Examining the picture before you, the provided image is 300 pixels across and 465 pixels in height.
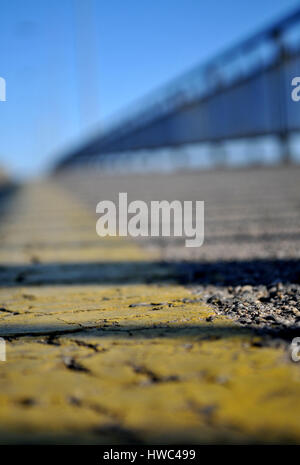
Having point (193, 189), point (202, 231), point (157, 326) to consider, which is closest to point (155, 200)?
point (193, 189)

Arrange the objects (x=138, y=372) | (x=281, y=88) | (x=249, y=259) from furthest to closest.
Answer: (x=281, y=88) → (x=249, y=259) → (x=138, y=372)

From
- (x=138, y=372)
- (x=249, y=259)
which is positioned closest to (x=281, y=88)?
(x=249, y=259)

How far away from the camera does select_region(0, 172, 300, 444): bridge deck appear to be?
2.88 feet

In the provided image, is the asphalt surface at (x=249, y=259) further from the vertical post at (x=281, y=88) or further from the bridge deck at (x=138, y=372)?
the vertical post at (x=281, y=88)

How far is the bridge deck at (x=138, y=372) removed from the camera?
2.88 ft

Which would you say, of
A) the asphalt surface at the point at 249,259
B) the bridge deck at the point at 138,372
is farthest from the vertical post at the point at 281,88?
the bridge deck at the point at 138,372

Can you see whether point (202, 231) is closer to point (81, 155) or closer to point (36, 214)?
point (36, 214)

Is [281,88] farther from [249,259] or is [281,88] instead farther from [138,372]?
[138,372]

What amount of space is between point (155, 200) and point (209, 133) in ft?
12.2

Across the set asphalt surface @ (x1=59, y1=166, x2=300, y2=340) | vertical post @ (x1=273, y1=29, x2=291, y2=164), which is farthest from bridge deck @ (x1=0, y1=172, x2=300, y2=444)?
vertical post @ (x1=273, y1=29, x2=291, y2=164)

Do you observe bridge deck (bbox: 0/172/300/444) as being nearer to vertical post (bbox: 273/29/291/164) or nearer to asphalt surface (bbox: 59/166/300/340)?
asphalt surface (bbox: 59/166/300/340)

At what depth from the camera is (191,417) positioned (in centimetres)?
91

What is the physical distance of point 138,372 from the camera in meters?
1.12
